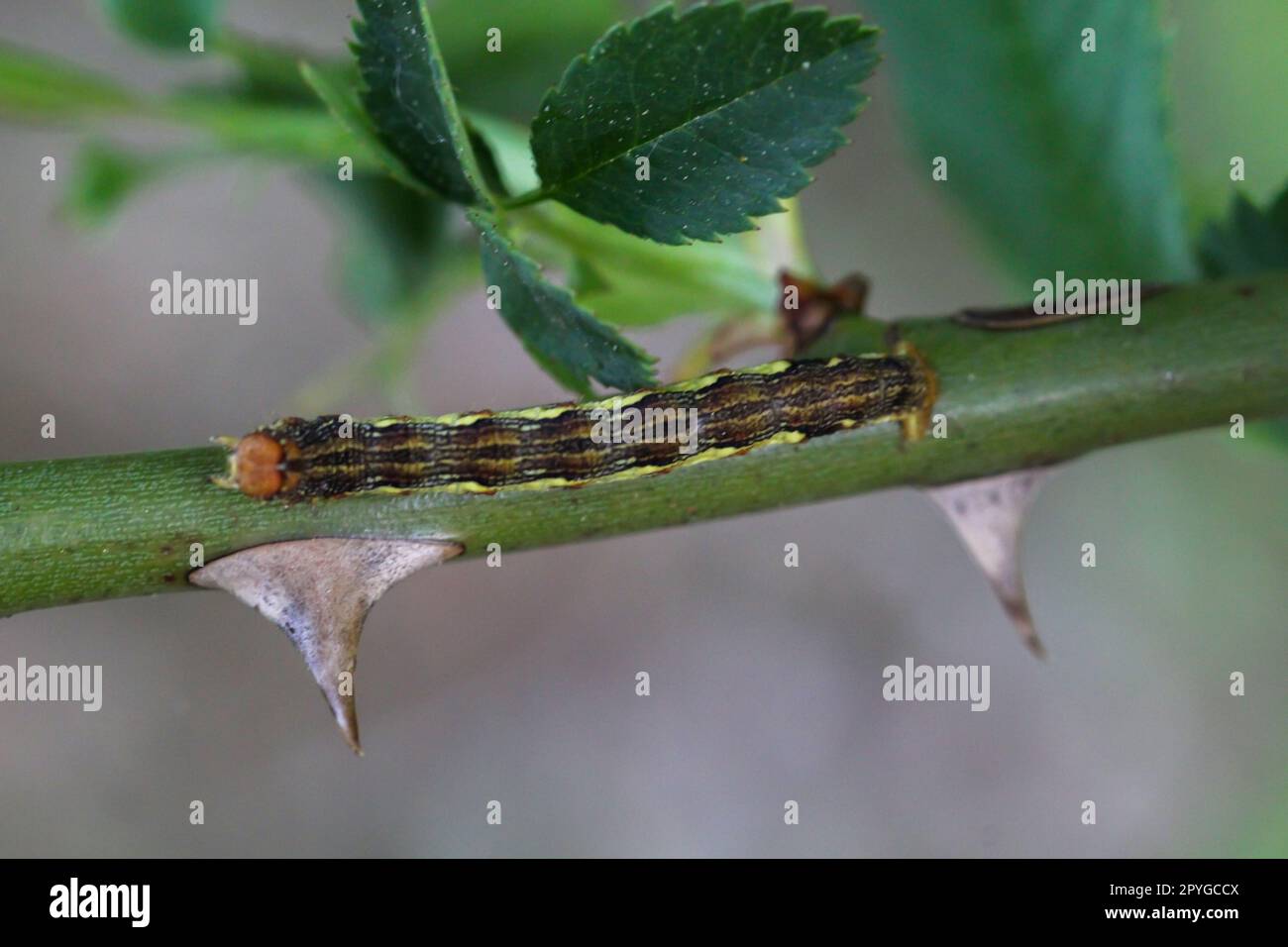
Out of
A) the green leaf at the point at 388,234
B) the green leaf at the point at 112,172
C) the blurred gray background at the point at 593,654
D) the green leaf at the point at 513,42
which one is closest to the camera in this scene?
the green leaf at the point at 112,172

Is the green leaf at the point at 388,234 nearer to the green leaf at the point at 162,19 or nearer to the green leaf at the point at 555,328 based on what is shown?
the green leaf at the point at 162,19

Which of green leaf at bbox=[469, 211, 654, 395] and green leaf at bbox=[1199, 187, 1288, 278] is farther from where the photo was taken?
green leaf at bbox=[1199, 187, 1288, 278]

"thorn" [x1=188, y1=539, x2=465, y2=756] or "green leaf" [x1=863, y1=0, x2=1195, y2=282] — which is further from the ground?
"green leaf" [x1=863, y1=0, x2=1195, y2=282]

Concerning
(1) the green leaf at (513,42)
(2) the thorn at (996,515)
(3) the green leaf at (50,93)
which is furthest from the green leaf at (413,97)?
(1) the green leaf at (513,42)

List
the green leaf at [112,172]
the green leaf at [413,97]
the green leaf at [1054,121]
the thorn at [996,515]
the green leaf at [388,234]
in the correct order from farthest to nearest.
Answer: the green leaf at [388,234]
the green leaf at [112,172]
the green leaf at [1054,121]
the thorn at [996,515]
the green leaf at [413,97]

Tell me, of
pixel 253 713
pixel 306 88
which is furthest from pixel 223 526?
pixel 253 713

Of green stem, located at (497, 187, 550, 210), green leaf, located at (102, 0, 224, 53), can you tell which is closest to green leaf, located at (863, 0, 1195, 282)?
green stem, located at (497, 187, 550, 210)

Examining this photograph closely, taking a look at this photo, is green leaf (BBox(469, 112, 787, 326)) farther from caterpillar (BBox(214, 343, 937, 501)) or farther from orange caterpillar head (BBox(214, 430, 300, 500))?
orange caterpillar head (BBox(214, 430, 300, 500))

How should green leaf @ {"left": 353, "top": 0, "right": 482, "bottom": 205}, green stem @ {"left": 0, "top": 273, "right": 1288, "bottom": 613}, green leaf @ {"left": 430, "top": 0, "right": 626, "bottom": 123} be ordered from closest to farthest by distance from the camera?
green leaf @ {"left": 353, "top": 0, "right": 482, "bottom": 205}
green stem @ {"left": 0, "top": 273, "right": 1288, "bottom": 613}
green leaf @ {"left": 430, "top": 0, "right": 626, "bottom": 123}
